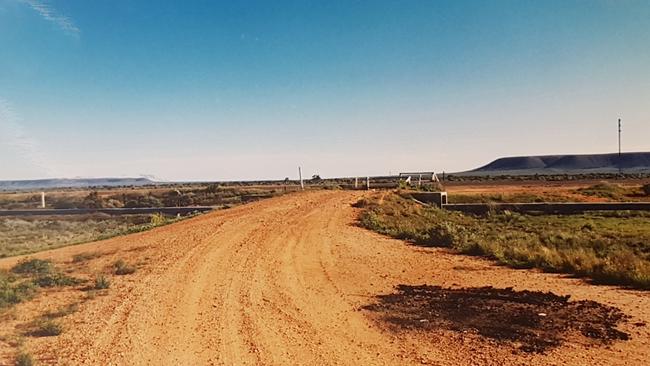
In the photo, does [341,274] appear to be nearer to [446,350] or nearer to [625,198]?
[446,350]

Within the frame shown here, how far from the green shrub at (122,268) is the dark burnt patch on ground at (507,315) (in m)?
6.87

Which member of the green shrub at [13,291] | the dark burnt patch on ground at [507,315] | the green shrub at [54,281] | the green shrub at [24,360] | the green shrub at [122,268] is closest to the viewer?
the green shrub at [24,360]

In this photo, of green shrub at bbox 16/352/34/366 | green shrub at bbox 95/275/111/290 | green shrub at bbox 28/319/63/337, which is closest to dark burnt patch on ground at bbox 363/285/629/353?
green shrub at bbox 16/352/34/366

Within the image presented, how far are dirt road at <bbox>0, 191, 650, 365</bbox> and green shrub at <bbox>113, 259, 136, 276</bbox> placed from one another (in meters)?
0.31

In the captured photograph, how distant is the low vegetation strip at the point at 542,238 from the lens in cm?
1234

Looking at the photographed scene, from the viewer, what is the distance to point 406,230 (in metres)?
19.3

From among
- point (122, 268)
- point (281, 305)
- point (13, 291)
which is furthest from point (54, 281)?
point (281, 305)

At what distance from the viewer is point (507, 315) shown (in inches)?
337

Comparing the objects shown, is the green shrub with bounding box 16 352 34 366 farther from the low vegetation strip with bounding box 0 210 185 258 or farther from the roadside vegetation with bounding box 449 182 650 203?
the roadside vegetation with bounding box 449 182 650 203

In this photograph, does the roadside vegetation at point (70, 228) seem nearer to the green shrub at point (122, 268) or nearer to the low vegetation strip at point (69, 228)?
the low vegetation strip at point (69, 228)

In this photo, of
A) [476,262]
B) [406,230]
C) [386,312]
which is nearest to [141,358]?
[386,312]

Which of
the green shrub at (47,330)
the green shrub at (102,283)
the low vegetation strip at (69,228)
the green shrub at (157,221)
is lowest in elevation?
the low vegetation strip at (69,228)

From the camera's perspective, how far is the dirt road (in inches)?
272

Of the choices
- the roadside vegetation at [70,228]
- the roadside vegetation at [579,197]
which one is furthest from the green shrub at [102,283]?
the roadside vegetation at [579,197]
